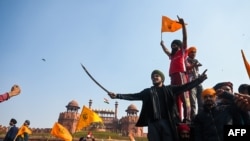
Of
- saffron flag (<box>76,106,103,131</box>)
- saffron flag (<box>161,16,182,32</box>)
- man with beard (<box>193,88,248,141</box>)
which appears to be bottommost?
man with beard (<box>193,88,248,141</box>)

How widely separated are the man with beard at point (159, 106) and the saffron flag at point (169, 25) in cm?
252

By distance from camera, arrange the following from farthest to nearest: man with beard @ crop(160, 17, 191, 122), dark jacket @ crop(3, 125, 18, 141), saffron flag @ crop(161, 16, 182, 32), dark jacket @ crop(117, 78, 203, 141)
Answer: dark jacket @ crop(3, 125, 18, 141) < saffron flag @ crop(161, 16, 182, 32) < man with beard @ crop(160, 17, 191, 122) < dark jacket @ crop(117, 78, 203, 141)

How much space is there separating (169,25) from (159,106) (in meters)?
3.00

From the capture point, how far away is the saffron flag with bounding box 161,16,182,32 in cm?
621

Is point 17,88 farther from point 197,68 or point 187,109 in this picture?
point 197,68

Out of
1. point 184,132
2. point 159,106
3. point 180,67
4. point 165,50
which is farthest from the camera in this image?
point 165,50

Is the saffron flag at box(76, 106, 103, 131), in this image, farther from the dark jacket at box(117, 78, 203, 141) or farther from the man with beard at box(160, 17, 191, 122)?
the dark jacket at box(117, 78, 203, 141)

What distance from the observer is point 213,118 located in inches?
132

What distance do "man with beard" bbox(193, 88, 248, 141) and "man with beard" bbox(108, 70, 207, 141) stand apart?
0.29 meters

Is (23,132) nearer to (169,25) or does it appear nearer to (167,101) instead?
(169,25)

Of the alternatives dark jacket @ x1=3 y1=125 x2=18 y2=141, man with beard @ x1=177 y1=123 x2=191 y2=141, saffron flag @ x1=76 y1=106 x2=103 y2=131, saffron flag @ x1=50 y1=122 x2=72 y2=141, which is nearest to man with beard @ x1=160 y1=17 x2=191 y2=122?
man with beard @ x1=177 y1=123 x2=191 y2=141

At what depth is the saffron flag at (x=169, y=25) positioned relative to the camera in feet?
20.4

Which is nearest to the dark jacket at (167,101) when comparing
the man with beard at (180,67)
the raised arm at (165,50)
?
the man with beard at (180,67)

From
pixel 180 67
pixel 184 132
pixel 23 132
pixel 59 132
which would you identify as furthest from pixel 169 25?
pixel 23 132
